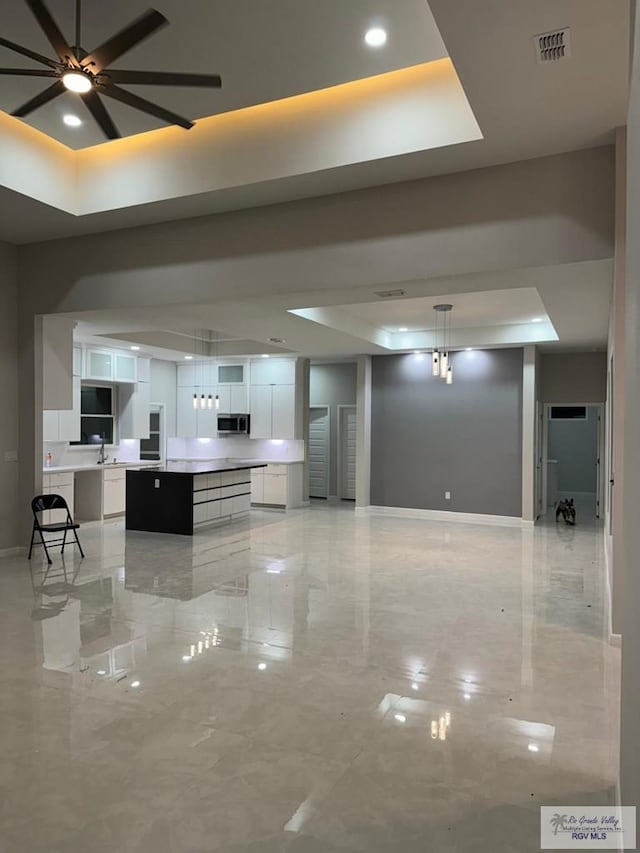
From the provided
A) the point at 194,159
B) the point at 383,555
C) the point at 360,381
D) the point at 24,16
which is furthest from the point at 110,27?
the point at 360,381

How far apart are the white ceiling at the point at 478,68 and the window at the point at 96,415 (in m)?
5.32

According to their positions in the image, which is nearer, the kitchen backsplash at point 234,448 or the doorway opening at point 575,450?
the kitchen backsplash at point 234,448

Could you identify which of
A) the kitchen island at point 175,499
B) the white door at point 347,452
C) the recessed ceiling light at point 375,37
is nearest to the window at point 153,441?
the kitchen island at point 175,499

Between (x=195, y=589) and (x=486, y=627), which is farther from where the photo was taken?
(x=195, y=589)

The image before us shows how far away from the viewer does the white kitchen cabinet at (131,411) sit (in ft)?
34.3

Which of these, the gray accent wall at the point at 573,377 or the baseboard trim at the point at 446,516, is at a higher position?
the gray accent wall at the point at 573,377

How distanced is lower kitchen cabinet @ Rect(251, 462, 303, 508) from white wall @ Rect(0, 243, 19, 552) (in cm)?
474

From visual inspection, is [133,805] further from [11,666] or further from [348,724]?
[11,666]

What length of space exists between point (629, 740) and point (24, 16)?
4.65 metres

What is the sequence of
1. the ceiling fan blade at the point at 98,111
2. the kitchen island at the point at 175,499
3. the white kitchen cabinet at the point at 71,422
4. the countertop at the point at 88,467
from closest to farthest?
the ceiling fan blade at the point at 98,111 < the kitchen island at the point at 175,499 < the countertop at the point at 88,467 < the white kitchen cabinet at the point at 71,422

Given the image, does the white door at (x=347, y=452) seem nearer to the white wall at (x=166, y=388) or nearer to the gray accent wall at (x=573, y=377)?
the white wall at (x=166, y=388)

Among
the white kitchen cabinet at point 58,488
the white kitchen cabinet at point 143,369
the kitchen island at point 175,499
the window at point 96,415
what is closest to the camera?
the kitchen island at point 175,499

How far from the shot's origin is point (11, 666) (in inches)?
140

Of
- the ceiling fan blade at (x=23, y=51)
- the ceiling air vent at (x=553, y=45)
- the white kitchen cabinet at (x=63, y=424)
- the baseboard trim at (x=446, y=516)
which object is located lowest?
the baseboard trim at (x=446, y=516)
